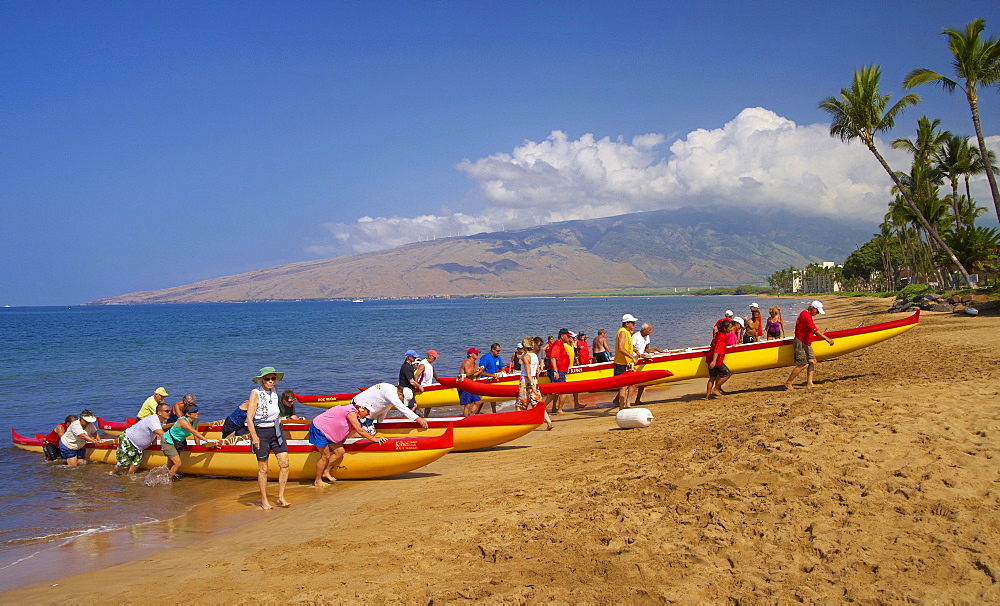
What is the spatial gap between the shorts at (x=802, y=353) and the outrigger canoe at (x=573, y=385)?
2615mm

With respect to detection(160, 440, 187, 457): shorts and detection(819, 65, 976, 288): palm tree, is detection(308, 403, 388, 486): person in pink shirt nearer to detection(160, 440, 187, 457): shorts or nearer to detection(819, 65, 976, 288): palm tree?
detection(160, 440, 187, 457): shorts

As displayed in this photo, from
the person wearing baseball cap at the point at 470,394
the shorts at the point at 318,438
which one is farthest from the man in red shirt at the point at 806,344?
the shorts at the point at 318,438

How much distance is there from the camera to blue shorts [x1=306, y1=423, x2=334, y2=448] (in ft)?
28.0

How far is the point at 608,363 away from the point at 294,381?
14.0 m

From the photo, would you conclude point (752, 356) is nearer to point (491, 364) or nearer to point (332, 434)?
point (491, 364)

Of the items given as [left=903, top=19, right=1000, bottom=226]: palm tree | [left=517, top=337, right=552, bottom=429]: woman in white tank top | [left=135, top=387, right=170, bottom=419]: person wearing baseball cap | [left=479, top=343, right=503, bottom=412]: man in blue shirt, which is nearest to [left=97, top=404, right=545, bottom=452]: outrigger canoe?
[left=517, top=337, right=552, bottom=429]: woman in white tank top

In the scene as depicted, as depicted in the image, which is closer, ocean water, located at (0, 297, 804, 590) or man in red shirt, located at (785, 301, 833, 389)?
ocean water, located at (0, 297, 804, 590)

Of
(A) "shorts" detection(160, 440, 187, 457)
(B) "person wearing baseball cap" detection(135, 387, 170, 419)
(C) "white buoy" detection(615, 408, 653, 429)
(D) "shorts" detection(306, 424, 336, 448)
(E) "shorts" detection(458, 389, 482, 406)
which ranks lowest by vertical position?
(C) "white buoy" detection(615, 408, 653, 429)

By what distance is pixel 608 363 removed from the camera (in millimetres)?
13969

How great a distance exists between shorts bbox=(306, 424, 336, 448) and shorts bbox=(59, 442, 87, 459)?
5.64 meters

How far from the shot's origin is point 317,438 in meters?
8.58

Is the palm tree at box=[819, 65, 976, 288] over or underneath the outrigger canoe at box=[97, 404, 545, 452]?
over

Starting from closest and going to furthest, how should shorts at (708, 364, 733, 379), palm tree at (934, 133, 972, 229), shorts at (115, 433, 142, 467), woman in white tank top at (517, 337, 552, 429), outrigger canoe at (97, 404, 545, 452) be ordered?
outrigger canoe at (97, 404, 545, 452), shorts at (115, 433, 142, 467), woman in white tank top at (517, 337, 552, 429), shorts at (708, 364, 733, 379), palm tree at (934, 133, 972, 229)

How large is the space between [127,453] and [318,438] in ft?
13.6
